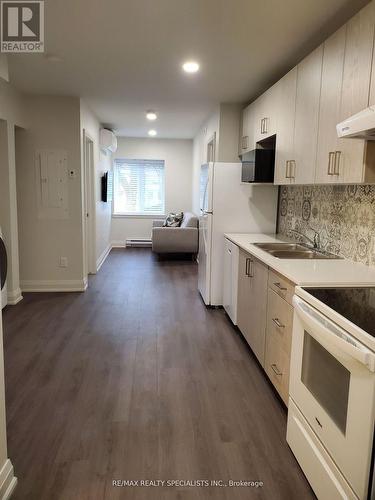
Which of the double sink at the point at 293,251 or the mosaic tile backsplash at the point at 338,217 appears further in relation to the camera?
the double sink at the point at 293,251

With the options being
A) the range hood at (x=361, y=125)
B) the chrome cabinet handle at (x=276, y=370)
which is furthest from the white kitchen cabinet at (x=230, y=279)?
the range hood at (x=361, y=125)

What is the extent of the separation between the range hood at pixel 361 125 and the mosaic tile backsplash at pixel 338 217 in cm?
74

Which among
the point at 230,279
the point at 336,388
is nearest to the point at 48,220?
the point at 230,279

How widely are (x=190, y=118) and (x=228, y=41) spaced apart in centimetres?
313

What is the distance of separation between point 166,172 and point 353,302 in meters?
7.30

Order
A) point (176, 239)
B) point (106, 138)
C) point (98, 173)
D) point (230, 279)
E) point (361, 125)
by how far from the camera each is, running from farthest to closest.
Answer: point (176, 239) → point (106, 138) → point (98, 173) → point (230, 279) → point (361, 125)

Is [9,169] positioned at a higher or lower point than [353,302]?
higher

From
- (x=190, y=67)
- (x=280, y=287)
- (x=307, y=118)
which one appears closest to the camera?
(x=280, y=287)

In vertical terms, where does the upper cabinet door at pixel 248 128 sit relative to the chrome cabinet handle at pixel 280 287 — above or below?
above

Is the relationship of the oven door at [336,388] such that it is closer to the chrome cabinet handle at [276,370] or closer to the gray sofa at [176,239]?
the chrome cabinet handle at [276,370]

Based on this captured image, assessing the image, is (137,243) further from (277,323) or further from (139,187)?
(277,323)

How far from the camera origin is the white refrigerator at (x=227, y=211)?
13.8 feet

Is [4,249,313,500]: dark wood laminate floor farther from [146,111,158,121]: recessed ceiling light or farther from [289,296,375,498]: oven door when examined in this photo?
[146,111,158,121]: recessed ceiling light

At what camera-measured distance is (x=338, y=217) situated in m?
2.90
